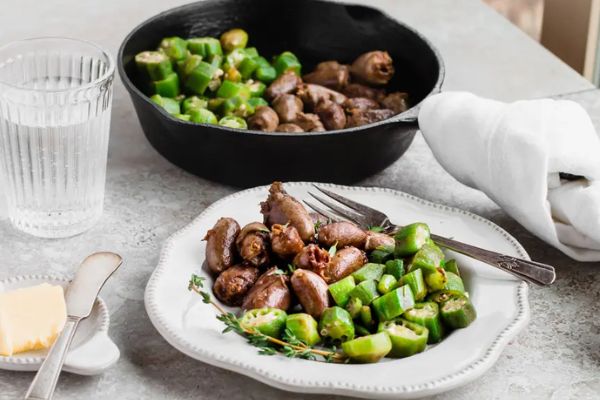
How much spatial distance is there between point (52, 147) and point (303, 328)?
1.75ft

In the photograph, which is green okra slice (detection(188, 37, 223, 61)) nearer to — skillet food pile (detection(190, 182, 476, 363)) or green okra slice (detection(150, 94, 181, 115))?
green okra slice (detection(150, 94, 181, 115))

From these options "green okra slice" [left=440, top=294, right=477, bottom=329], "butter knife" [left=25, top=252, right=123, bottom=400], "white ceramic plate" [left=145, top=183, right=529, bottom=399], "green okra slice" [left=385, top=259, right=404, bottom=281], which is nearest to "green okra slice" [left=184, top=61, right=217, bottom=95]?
"white ceramic plate" [left=145, top=183, right=529, bottom=399]

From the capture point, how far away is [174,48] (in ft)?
6.51

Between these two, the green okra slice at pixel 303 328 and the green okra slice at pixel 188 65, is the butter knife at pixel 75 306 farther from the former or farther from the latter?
the green okra slice at pixel 188 65

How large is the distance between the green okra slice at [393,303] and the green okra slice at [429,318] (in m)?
0.01

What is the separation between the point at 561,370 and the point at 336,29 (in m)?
1.00

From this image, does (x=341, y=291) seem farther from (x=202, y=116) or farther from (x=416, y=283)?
(x=202, y=116)

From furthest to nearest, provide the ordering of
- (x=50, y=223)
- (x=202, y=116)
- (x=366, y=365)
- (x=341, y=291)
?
(x=202, y=116) < (x=50, y=223) < (x=341, y=291) < (x=366, y=365)

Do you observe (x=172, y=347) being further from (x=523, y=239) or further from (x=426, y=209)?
(x=523, y=239)

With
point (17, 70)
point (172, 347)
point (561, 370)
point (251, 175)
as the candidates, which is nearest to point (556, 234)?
point (561, 370)

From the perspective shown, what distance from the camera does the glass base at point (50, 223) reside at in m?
1.63

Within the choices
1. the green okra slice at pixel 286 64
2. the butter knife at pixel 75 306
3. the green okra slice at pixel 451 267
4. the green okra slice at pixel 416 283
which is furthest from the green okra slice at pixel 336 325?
the green okra slice at pixel 286 64

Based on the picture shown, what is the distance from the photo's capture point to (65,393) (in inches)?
51.3

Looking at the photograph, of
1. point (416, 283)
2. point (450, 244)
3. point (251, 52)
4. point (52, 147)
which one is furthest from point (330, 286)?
point (251, 52)
